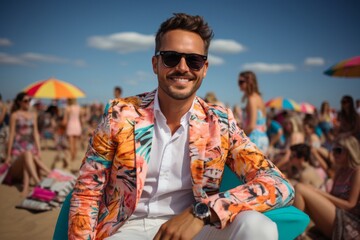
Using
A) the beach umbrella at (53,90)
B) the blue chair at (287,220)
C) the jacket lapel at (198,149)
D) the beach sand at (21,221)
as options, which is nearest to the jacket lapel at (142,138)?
the jacket lapel at (198,149)

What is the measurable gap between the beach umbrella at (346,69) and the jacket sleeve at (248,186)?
222 inches

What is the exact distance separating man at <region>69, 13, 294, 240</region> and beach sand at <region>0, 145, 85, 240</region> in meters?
2.06

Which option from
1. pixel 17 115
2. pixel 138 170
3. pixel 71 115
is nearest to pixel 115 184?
pixel 138 170

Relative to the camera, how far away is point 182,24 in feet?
5.80

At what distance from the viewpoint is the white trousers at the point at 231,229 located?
1.27 meters

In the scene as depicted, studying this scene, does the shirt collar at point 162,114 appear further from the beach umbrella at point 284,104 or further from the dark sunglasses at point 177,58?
the beach umbrella at point 284,104

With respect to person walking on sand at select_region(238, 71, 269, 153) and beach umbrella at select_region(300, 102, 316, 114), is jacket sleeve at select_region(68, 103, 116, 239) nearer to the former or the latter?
person walking on sand at select_region(238, 71, 269, 153)

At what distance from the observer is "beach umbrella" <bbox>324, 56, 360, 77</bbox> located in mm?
6254

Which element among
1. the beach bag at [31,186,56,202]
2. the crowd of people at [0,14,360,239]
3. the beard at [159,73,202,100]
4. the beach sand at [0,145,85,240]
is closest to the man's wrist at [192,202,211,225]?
the crowd of people at [0,14,360,239]

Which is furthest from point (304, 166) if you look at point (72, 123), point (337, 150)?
point (72, 123)

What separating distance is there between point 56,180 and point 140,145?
3436 mm

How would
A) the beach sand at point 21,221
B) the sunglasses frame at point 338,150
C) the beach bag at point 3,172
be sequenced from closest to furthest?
the sunglasses frame at point 338,150 < the beach sand at point 21,221 < the beach bag at point 3,172

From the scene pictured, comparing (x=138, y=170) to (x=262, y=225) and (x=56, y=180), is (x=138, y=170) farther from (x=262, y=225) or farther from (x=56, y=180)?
(x=56, y=180)

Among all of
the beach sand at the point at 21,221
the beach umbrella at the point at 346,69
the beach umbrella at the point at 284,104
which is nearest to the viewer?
the beach sand at the point at 21,221
